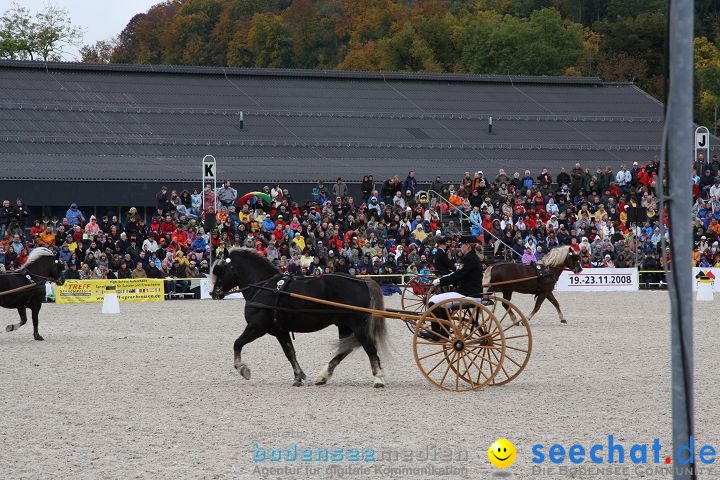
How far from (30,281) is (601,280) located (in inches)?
772

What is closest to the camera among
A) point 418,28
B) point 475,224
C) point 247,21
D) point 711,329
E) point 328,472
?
point 328,472

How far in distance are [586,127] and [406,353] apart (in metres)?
33.3

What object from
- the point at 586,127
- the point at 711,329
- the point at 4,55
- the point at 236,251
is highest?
the point at 4,55

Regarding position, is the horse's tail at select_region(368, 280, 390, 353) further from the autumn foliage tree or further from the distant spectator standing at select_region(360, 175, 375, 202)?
the autumn foliage tree

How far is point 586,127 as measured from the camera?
48.6 m

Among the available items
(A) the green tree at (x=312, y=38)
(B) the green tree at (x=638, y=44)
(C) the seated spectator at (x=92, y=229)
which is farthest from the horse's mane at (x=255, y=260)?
(A) the green tree at (x=312, y=38)

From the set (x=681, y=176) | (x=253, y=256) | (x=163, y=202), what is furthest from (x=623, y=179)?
(x=681, y=176)

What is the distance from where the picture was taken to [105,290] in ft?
96.5

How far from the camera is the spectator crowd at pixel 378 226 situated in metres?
30.5

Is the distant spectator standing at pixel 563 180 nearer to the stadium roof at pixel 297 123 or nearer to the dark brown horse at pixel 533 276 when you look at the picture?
the stadium roof at pixel 297 123

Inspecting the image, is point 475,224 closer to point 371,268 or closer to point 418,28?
point 371,268

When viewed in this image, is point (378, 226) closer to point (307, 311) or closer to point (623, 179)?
point (623, 179)

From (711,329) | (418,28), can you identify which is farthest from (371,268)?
(418,28)

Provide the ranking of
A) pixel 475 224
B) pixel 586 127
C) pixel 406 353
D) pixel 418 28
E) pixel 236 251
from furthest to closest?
pixel 418 28 < pixel 586 127 < pixel 475 224 < pixel 406 353 < pixel 236 251
